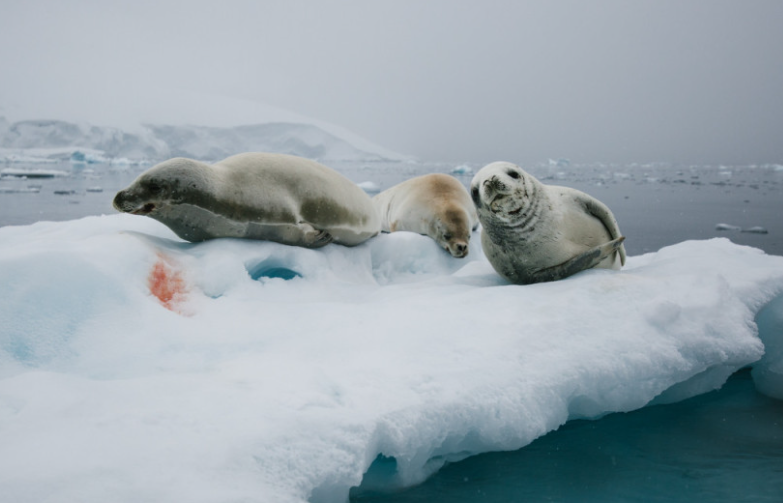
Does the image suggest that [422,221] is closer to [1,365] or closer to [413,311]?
[413,311]

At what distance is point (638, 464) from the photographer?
1669 mm

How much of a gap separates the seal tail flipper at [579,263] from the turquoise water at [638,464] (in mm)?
802

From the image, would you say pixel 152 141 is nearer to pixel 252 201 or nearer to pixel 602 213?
pixel 252 201

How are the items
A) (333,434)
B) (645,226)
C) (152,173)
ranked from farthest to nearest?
(645,226) < (152,173) < (333,434)

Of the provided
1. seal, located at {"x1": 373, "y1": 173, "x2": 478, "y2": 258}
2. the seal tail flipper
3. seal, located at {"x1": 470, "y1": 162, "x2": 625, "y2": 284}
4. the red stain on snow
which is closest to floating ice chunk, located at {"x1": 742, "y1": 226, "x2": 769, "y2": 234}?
seal, located at {"x1": 373, "y1": 173, "x2": 478, "y2": 258}

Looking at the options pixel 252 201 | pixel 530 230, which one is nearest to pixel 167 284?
pixel 252 201

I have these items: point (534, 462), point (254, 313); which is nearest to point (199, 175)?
point (254, 313)

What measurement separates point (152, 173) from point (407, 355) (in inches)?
63.4

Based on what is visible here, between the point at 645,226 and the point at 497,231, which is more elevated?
the point at 497,231

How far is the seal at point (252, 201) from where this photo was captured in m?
2.58

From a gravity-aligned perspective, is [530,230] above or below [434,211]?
above

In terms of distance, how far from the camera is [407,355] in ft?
5.51

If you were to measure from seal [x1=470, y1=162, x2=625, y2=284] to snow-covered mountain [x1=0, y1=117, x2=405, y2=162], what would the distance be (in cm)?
2407

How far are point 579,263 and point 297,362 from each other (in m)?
1.61
